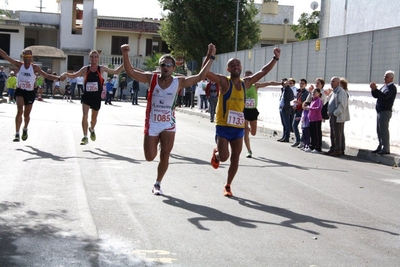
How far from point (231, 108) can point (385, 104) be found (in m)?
7.72

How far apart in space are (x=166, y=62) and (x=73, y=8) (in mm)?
60147

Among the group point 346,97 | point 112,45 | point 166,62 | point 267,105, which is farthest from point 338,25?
point 112,45

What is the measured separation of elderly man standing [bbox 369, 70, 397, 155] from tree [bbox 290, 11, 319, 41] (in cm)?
4834

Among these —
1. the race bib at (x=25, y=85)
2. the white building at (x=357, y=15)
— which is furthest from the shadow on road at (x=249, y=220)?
the white building at (x=357, y=15)

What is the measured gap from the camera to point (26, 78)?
16406 millimetres

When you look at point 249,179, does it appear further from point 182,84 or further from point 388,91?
point 388,91

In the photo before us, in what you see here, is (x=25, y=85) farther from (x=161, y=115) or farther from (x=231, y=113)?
(x=231, y=113)

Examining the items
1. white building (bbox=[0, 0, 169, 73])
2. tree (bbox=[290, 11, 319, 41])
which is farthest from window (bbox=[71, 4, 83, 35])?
tree (bbox=[290, 11, 319, 41])

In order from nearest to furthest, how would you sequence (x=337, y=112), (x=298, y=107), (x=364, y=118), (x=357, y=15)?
(x=337, y=112) < (x=298, y=107) < (x=364, y=118) < (x=357, y=15)

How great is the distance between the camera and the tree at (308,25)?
214 ft

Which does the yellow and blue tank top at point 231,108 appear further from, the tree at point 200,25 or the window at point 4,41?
the window at point 4,41

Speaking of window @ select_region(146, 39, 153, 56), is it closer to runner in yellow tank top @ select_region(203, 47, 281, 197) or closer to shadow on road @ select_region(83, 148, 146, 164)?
shadow on road @ select_region(83, 148, 146, 164)

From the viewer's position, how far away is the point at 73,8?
68.1m

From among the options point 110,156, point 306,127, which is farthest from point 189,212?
point 306,127
